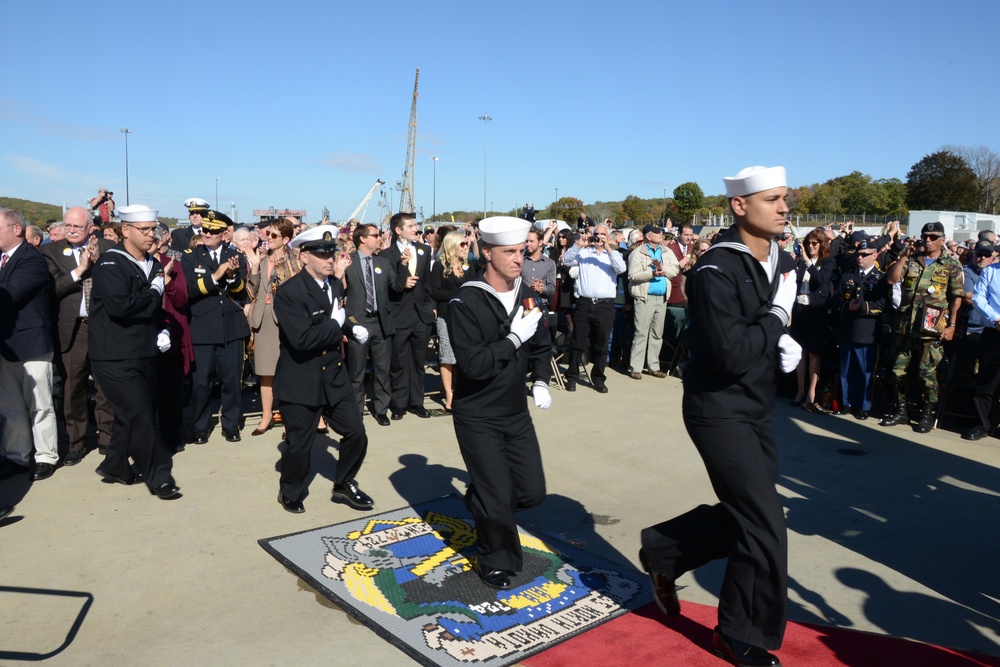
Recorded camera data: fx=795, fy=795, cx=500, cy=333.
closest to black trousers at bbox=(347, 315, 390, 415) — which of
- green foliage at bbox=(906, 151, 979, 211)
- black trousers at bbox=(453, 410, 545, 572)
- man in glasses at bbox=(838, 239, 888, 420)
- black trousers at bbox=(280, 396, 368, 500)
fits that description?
black trousers at bbox=(280, 396, 368, 500)

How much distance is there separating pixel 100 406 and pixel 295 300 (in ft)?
9.89

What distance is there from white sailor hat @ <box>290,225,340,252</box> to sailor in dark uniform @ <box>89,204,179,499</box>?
4.31ft

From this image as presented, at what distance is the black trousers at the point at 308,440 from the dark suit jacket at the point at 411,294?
2.96 meters

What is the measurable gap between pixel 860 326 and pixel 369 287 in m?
5.56

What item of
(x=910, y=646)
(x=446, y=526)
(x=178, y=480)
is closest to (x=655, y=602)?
(x=910, y=646)

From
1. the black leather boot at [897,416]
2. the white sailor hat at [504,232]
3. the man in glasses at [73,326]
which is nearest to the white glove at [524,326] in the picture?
the white sailor hat at [504,232]

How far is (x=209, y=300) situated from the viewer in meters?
7.65

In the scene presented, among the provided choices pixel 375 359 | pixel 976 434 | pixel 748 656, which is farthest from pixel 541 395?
pixel 976 434

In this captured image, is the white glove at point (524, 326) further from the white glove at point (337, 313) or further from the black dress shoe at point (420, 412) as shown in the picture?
the black dress shoe at point (420, 412)

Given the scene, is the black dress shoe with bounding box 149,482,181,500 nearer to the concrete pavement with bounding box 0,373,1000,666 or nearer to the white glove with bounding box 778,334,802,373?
the concrete pavement with bounding box 0,373,1000,666

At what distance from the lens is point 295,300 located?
18.2 feet

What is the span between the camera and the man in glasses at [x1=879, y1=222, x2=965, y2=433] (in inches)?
335

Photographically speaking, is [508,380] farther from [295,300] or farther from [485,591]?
[295,300]

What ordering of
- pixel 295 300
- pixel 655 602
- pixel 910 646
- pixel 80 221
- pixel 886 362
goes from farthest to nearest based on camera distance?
pixel 886 362 → pixel 80 221 → pixel 295 300 → pixel 655 602 → pixel 910 646
